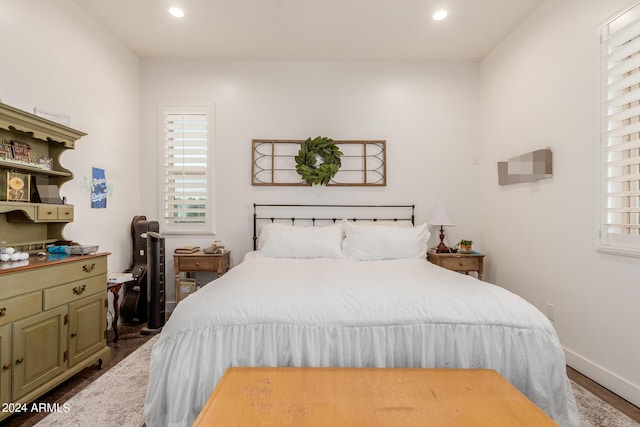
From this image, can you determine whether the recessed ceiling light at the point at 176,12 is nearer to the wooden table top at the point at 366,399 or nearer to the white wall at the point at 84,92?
the white wall at the point at 84,92

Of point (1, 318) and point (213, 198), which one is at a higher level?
point (213, 198)

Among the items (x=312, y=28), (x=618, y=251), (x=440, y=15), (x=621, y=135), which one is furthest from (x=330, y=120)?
(x=618, y=251)

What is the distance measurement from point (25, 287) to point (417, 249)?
293 centimetres

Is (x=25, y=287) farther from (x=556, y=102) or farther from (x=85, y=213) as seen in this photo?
(x=556, y=102)

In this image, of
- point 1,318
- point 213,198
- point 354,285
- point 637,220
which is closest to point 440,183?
point 637,220

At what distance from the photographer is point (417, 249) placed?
3045 mm

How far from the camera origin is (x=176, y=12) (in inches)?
115

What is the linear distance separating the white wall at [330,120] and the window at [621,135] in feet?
5.41

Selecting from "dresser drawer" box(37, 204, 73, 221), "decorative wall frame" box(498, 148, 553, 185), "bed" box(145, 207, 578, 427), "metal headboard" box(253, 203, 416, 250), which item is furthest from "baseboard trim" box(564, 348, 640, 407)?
"dresser drawer" box(37, 204, 73, 221)

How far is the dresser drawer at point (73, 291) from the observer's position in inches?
77.1

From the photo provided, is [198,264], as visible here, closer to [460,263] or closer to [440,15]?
[460,263]

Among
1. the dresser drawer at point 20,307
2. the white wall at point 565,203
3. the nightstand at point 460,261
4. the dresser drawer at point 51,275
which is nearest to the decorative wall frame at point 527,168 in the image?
the white wall at point 565,203

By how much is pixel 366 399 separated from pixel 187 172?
11.0 feet

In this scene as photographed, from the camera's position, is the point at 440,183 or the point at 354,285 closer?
the point at 354,285
